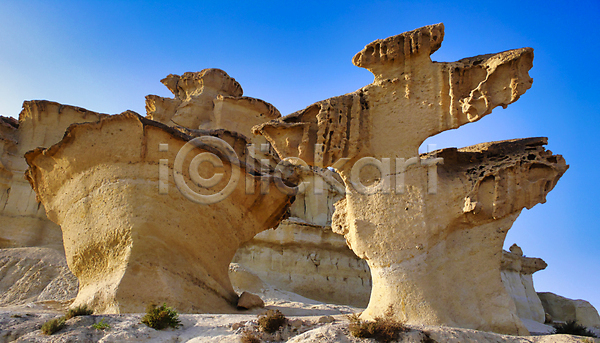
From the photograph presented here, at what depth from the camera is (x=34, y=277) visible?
12.1 metres

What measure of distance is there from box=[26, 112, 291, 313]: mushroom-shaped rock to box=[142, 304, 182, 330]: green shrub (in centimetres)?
202

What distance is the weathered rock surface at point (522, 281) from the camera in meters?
17.6

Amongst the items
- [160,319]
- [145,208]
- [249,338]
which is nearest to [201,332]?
[160,319]

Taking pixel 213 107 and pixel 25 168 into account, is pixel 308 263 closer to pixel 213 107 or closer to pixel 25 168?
pixel 213 107

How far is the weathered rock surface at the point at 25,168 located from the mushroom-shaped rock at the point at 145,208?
6.46m

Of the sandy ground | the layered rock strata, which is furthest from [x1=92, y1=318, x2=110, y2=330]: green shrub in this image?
the layered rock strata

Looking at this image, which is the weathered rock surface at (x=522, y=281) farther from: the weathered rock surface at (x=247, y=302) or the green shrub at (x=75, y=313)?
the green shrub at (x=75, y=313)

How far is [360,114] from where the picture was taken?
26.9 ft

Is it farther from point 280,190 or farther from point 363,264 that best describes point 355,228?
point 363,264

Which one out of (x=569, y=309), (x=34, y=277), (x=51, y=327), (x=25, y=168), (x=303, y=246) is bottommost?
(x=569, y=309)

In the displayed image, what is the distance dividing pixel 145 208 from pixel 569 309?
17974 mm

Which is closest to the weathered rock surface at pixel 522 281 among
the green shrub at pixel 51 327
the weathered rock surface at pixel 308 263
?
the weathered rock surface at pixel 308 263

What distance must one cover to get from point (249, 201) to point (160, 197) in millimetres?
2052

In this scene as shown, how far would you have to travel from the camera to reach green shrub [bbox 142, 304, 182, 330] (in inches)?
224
